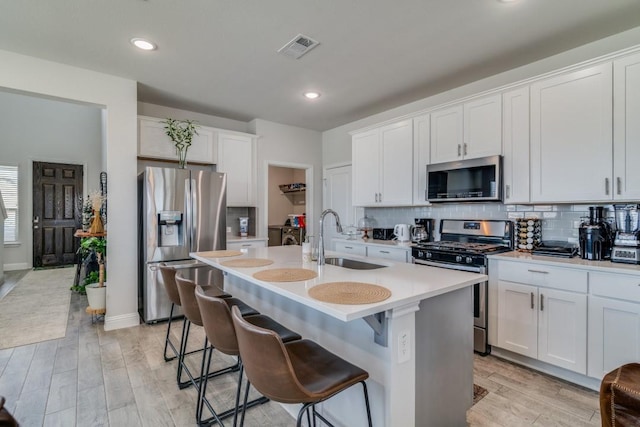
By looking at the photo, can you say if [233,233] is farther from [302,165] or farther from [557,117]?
[557,117]

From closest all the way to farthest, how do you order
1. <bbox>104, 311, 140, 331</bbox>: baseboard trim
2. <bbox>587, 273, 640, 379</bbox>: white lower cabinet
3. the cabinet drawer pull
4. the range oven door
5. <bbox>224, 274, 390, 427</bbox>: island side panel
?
<bbox>224, 274, 390, 427</bbox>: island side panel → <bbox>587, 273, 640, 379</bbox>: white lower cabinet → the cabinet drawer pull → the range oven door → <bbox>104, 311, 140, 331</bbox>: baseboard trim

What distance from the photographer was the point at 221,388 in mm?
2295

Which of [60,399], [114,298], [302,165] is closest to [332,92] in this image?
[302,165]

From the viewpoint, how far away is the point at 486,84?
345cm

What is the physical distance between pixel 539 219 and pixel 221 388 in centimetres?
313

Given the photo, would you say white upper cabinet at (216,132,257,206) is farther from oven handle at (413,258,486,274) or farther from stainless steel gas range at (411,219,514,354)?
oven handle at (413,258,486,274)

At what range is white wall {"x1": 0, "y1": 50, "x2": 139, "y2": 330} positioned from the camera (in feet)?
→ 10.8

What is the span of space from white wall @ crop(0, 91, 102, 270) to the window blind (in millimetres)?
75

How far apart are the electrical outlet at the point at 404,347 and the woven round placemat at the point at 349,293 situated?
20 centimetres

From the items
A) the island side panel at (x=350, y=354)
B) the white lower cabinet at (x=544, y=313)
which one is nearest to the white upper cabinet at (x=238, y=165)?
the island side panel at (x=350, y=354)

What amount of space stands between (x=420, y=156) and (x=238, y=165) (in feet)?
8.47

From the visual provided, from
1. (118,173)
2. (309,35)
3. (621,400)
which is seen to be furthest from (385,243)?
(118,173)

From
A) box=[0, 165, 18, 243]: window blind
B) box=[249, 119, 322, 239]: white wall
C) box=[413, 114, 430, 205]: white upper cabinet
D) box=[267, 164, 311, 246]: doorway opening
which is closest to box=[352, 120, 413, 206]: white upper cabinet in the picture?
box=[413, 114, 430, 205]: white upper cabinet

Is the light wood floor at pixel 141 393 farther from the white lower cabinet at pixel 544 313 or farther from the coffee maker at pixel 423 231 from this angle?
the coffee maker at pixel 423 231
